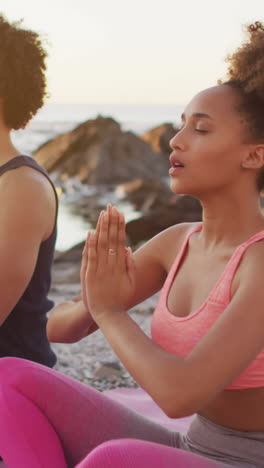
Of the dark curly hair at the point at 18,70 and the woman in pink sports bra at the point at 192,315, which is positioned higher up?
the dark curly hair at the point at 18,70

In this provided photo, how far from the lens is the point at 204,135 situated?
170cm

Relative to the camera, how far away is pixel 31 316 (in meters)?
2.35

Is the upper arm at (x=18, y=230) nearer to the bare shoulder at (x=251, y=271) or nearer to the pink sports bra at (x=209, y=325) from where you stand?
the pink sports bra at (x=209, y=325)

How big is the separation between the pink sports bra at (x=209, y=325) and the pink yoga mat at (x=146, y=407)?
2.33 ft

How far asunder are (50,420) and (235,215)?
2.31ft

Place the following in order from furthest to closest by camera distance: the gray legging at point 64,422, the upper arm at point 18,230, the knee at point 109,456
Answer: the upper arm at point 18,230 < the gray legging at point 64,422 < the knee at point 109,456

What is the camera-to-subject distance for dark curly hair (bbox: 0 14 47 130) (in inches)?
98.1

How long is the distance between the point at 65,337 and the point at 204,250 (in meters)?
0.53

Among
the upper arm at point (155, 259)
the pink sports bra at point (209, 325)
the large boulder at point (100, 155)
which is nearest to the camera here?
the pink sports bra at point (209, 325)

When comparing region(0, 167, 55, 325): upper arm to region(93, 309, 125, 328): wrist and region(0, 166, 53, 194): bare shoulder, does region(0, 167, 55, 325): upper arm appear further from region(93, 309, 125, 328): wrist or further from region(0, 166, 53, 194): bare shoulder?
region(93, 309, 125, 328): wrist

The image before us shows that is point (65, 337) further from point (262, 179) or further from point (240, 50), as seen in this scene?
point (240, 50)

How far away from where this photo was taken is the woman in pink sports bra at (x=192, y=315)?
1516mm

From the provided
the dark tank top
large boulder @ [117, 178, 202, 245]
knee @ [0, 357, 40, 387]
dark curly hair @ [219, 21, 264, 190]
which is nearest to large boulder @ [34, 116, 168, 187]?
large boulder @ [117, 178, 202, 245]

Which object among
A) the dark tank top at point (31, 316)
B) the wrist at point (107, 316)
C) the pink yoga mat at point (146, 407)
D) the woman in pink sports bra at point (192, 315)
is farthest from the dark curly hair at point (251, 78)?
the pink yoga mat at point (146, 407)
